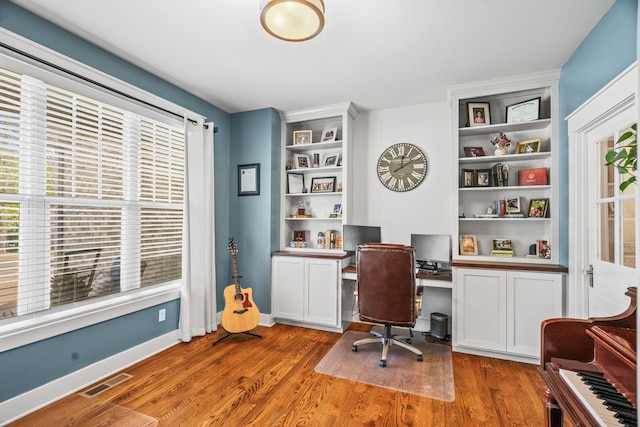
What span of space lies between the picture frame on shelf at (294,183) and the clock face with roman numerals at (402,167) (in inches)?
39.3

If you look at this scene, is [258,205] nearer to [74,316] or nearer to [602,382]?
[74,316]

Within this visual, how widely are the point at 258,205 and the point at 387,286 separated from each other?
1847mm

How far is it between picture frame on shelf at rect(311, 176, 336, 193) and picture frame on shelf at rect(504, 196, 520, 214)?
1.85 meters

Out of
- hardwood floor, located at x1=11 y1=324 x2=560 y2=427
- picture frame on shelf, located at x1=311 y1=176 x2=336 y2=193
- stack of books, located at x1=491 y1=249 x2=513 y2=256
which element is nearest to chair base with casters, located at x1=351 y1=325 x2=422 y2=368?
hardwood floor, located at x1=11 y1=324 x2=560 y2=427

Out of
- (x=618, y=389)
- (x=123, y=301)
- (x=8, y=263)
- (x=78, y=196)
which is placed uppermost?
(x=78, y=196)

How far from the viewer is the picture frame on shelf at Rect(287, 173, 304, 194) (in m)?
3.84

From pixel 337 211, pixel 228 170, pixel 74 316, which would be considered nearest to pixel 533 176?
pixel 337 211

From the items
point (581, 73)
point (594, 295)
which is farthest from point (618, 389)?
point (581, 73)

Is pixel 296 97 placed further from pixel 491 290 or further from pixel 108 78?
pixel 491 290

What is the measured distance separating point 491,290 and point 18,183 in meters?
3.64

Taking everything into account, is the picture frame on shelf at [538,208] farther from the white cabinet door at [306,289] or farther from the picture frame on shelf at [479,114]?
the white cabinet door at [306,289]

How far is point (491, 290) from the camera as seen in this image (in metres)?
2.69

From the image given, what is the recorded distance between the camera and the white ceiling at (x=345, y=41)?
188cm

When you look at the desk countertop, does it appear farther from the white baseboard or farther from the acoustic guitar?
the white baseboard
